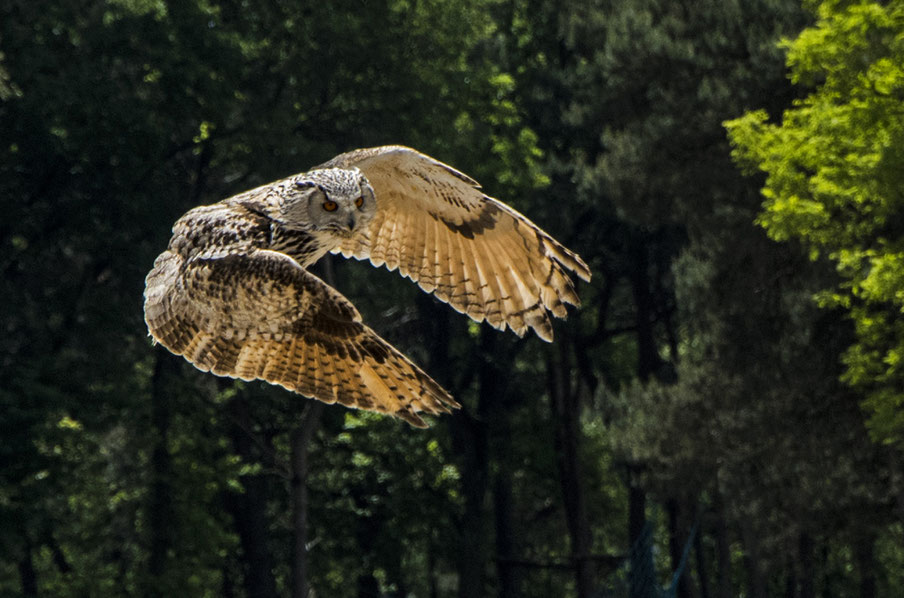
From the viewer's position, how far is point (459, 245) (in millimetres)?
9188

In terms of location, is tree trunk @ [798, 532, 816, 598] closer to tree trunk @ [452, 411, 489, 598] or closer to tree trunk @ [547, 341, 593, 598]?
tree trunk @ [547, 341, 593, 598]

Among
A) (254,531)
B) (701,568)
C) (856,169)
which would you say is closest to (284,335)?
(856,169)

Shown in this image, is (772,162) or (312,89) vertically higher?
(312,89)

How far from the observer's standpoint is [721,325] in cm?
2295

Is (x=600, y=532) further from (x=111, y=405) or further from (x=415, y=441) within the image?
(x=111, y=405)

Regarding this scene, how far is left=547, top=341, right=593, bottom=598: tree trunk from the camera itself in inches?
1170

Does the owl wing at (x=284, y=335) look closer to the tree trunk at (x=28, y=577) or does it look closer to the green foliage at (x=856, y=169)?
the green foliage at (x=856, y=169)

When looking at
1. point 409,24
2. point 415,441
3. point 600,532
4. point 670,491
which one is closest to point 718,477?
point 670,491

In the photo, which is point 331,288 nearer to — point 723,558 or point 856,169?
point 856,169

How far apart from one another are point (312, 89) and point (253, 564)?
8476mm

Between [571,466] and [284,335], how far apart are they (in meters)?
23.4

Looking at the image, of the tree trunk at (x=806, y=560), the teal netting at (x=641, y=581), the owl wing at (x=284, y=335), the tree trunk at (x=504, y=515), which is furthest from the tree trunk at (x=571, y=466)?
the owl wing at (x=284, y=335)

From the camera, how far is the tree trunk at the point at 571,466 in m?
29.7

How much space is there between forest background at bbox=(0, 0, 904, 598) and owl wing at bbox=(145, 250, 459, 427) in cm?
999
